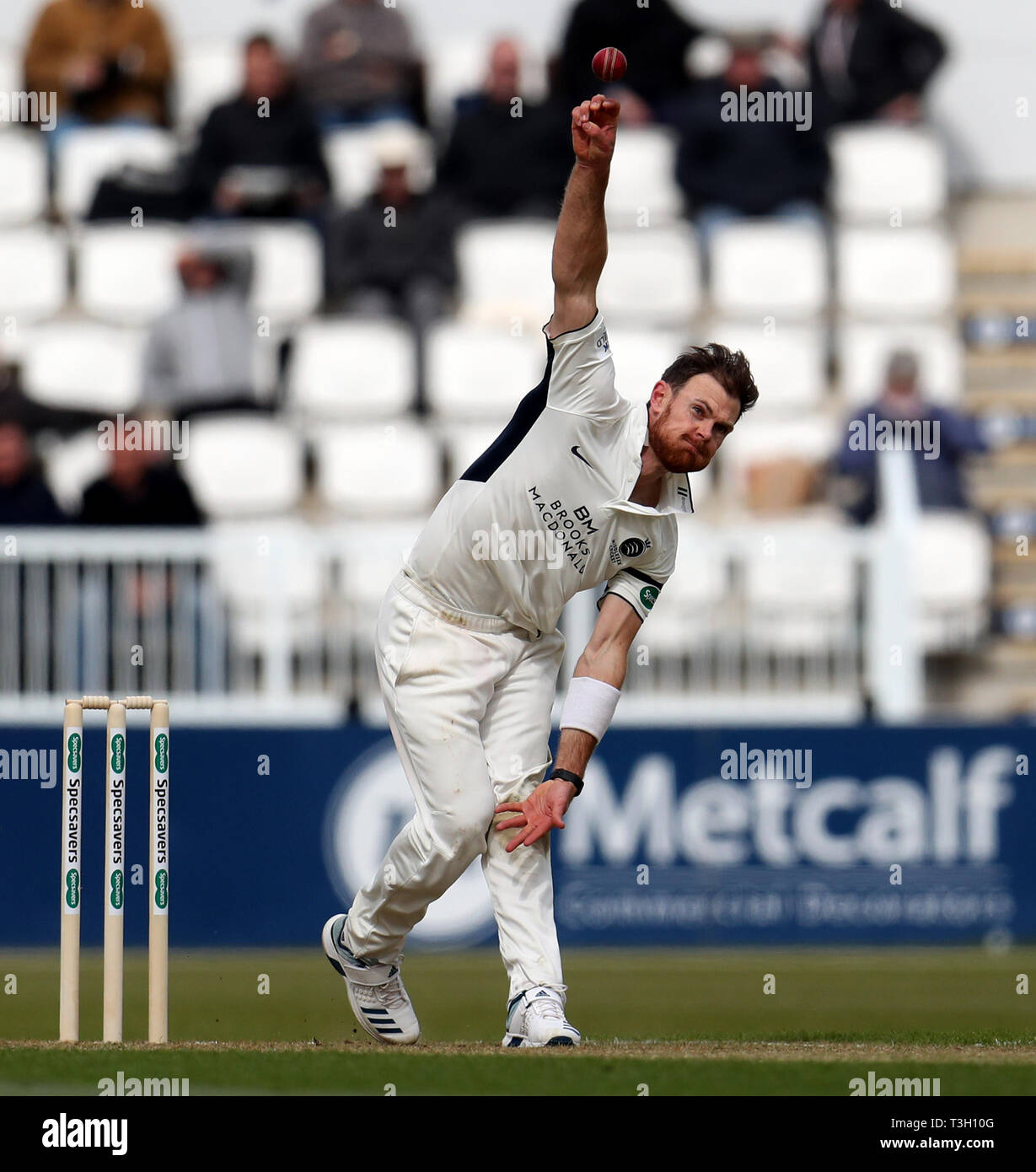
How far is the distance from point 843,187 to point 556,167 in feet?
6.45

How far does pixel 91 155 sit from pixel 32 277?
3.58 ft

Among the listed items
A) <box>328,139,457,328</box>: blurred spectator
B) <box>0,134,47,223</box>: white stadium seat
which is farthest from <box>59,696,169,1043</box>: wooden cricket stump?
<box>0,134,47,223</box>: white stadium seat

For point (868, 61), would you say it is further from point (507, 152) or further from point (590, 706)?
point (590, 706)

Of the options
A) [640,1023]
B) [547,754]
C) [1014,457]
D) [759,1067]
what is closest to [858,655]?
[1014,457]

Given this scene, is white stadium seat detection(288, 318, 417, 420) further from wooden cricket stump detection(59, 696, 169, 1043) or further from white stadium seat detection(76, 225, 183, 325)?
wooden cricket stump detection(59, 696, 169, 1043)

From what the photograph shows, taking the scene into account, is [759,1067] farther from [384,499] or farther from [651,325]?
[651,325]

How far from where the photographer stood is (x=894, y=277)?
543 inches

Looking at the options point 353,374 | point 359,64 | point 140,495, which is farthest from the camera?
point 359,64

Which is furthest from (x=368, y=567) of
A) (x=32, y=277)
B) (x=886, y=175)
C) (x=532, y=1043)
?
(x=886, y=175)

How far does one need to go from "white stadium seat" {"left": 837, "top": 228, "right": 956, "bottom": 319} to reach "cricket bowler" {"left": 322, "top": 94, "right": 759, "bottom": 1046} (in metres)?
8.07

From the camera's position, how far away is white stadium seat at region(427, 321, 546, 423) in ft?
42.5

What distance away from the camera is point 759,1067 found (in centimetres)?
505

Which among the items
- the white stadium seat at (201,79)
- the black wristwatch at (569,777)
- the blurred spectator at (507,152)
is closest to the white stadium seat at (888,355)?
the blurred spectator at (507,152)

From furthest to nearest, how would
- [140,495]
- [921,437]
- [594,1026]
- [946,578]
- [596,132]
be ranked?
1. [921,437]
2. [946,578]
3. [140,495]
4. [594,1026]
5. [596,132]
